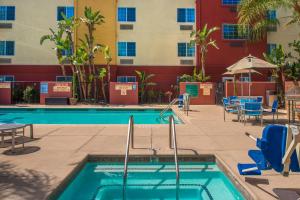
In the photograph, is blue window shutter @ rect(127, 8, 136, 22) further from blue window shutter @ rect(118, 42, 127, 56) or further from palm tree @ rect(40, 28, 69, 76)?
palm tree @ rect(40, 28, 69, 76)

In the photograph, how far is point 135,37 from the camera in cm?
2667

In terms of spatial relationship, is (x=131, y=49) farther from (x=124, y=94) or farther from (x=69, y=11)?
(x=69, y=11)

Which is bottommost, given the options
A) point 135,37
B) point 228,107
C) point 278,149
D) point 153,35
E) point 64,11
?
point 278,149

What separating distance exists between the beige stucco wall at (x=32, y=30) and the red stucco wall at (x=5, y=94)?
3.78 meters

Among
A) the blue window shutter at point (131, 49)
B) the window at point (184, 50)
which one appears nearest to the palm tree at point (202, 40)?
the window at point (184, 50)

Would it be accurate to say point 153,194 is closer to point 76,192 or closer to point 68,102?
point 76,192

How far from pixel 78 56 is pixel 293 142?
21.6 m

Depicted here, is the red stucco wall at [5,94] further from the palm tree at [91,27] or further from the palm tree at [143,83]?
the palm tree at [143,83]

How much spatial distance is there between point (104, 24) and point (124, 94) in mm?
7518

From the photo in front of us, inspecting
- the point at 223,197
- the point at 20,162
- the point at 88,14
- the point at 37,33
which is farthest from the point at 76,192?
the point at 37,33

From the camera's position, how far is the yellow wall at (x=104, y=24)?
2644cm

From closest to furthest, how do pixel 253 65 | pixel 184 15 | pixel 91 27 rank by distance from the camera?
pixel 253 65 < pixel 91 27 < pixel 184 15

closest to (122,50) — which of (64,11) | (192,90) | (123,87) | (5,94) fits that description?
(123,87)

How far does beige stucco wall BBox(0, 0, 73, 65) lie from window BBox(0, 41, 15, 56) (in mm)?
378
